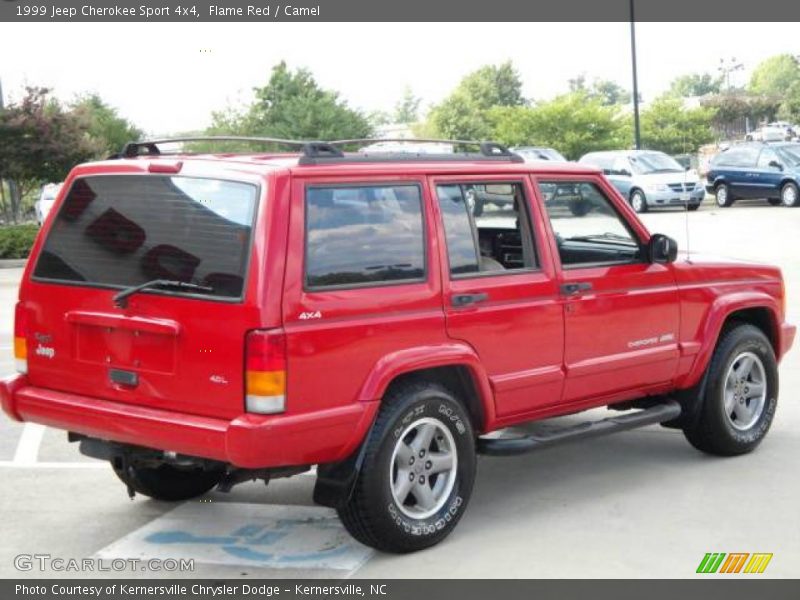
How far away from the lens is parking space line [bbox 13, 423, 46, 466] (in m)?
7.62

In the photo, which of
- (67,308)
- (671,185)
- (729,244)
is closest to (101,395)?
(67,308)

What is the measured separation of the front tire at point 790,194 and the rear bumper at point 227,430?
2779 centimetres

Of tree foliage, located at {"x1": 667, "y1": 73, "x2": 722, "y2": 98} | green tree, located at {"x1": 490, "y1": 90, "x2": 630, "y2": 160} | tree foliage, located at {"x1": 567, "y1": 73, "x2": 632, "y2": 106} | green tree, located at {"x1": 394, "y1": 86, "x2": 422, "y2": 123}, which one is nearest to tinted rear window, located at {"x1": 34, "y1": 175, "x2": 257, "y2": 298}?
green tree, located at {"x1": 490, "y1": 90, "x2": 630, "y2": 160}

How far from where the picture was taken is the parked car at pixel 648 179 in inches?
1243

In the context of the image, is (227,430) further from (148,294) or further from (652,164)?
(652,164)

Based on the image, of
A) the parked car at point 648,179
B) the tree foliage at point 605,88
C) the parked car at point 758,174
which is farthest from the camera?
the tree foliage at point 605,88

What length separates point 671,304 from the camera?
7008 mm

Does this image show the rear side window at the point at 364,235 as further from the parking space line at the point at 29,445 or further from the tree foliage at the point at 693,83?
the tree foliage at the point at 693,83

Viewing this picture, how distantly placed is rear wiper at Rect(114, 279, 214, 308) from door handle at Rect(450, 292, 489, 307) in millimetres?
1237

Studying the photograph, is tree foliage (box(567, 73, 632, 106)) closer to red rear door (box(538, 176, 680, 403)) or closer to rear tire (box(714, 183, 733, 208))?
rear tire (box(714, 183, 733, 208))

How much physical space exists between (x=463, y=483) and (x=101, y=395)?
69.6 inches

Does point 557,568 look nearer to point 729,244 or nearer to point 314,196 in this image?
point 314,196

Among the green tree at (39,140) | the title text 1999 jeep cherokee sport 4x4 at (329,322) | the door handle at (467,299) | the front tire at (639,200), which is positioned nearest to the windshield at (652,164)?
the front tire at (639,200)

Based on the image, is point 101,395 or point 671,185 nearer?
point 101,395
